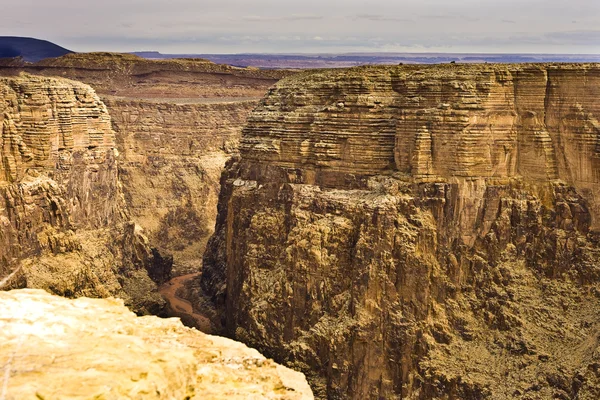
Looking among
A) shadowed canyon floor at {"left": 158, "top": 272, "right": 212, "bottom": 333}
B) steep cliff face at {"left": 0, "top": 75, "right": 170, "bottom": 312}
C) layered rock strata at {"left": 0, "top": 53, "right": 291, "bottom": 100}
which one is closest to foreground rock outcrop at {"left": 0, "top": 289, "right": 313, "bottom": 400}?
steep cliff face at {"left": 0, "top": 75, "right": 170, "bottom": 312}

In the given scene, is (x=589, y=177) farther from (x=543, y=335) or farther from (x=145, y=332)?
(x=145, y=332)

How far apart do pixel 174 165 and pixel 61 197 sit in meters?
27.7

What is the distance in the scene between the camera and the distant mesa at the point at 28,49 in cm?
5868

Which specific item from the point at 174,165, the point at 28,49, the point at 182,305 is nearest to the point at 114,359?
the point at 182,305

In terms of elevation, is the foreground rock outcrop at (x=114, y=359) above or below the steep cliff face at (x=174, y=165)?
above

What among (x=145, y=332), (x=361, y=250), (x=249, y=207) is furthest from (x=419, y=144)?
(x=145, y=332)

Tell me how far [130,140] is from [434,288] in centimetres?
3725

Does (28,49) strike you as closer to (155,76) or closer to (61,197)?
(155,76)

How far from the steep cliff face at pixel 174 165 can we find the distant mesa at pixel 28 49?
7.70m

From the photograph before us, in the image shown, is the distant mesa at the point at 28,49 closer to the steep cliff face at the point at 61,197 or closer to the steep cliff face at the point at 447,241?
the steep cliff face at the point at 61,197

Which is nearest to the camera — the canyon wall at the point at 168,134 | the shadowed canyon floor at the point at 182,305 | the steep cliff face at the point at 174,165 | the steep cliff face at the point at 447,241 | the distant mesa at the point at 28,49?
the steep cliff face at the point at 447,241

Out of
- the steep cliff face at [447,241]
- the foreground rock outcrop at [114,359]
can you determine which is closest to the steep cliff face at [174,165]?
the steep cliff face at [447,241]

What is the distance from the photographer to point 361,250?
36594 mm

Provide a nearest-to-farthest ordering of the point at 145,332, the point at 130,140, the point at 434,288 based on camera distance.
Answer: the point at 145,332 → the point at 434,288 → the point at 130,140
